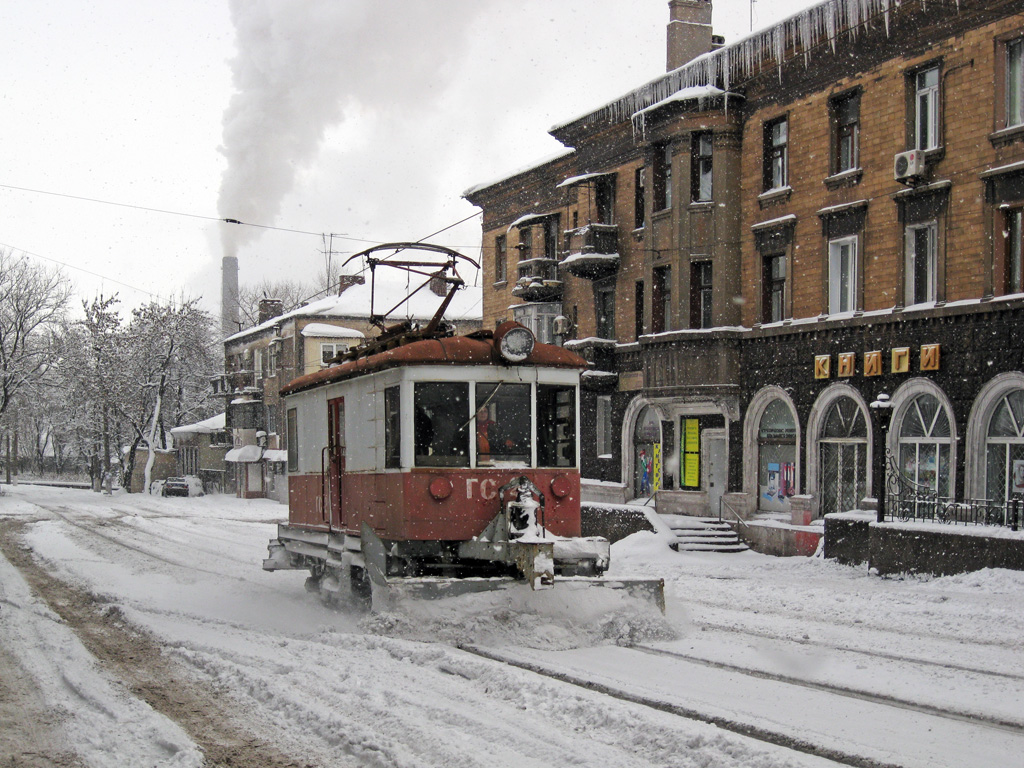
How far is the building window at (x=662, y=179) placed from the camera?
2647 cm

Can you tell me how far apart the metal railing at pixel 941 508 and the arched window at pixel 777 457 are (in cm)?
334

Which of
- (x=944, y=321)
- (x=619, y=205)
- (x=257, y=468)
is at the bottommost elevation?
(x=257, y=468)

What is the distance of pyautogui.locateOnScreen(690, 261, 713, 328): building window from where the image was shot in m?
25.5

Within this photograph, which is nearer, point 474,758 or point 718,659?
point 474,758

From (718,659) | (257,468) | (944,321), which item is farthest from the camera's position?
(257,468)

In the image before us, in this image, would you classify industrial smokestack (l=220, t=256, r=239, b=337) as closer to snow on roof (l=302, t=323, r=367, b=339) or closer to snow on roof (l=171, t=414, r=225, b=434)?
snow on roof (l=171, t=414, r=225, b=434)

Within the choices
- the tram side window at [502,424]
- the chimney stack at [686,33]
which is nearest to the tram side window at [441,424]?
the tram side window at [502,424]

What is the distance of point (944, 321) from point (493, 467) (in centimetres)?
1178

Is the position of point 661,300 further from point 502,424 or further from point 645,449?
point 502,424

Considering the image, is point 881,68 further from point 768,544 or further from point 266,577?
point 266,577

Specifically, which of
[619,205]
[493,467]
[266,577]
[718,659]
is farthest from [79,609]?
[619,205]

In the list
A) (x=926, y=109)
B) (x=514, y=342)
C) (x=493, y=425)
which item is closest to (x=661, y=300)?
(x=926, y=109)

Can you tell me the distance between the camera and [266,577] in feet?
57.6

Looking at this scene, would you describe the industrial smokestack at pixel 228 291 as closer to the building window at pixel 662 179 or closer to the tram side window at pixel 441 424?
the building window at pixel 662 179
